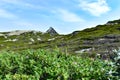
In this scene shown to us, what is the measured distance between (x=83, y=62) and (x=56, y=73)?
2.94m

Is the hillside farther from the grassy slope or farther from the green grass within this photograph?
the green grass

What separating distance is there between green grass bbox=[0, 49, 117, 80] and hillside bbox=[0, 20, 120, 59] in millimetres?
2594

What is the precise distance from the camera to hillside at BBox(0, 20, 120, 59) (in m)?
54.2

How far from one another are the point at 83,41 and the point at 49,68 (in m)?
58.6

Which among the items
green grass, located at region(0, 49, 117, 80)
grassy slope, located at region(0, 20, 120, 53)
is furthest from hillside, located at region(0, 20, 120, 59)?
green grass, located at region(0, 49, 117, 80)

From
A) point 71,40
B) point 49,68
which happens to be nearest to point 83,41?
point 71,40

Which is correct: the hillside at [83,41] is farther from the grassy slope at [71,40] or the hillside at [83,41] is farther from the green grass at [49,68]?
the green grass at [49,68]

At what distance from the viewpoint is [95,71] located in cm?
1509

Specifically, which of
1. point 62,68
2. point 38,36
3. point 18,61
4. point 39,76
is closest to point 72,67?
point 62,68

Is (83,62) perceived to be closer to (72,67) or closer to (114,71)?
(72,67)

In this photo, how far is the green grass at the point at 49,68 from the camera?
14.8 metres

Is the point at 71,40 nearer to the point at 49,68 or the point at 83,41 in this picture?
the point at 83,41

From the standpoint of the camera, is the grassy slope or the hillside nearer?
the hillside

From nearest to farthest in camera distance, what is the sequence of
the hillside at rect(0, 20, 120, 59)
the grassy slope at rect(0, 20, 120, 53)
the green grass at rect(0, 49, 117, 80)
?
1. the green grass at rect(0, 49, 117, 80)
2. the hillside at rect(0, 20, 120, 59)
3. the grassy slope at rect(0, 20, 120, 53)
